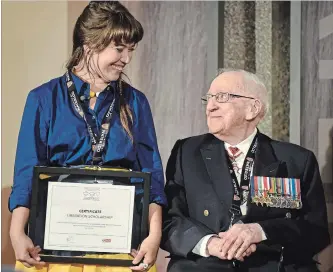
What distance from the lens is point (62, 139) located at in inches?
94.3

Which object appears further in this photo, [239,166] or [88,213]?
[239,166]

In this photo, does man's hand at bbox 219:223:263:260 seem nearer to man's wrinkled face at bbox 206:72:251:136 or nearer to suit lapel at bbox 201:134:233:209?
suit lapel at bbox 201:134:233:209

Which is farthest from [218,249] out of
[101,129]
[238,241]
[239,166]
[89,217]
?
[101,129]

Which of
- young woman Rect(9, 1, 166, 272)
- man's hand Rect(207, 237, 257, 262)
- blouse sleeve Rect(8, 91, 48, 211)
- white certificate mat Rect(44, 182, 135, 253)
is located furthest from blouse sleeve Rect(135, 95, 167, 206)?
blouse sleeve Rect(8, 91, 48, 211)

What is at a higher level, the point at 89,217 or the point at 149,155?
the point at 149,155

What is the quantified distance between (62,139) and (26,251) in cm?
38

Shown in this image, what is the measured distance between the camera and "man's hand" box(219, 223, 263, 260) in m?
2.49

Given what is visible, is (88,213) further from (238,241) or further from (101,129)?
(238,241)

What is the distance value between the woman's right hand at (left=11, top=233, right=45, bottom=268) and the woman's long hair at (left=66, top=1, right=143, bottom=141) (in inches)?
19.1

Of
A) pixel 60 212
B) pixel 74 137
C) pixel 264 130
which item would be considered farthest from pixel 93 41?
pixel 264 130

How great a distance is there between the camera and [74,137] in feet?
7.87

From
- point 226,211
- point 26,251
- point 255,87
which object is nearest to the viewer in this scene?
point 26,251

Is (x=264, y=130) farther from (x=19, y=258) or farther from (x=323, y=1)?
(x=19, y=258)

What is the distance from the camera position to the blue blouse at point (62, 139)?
2393mm
